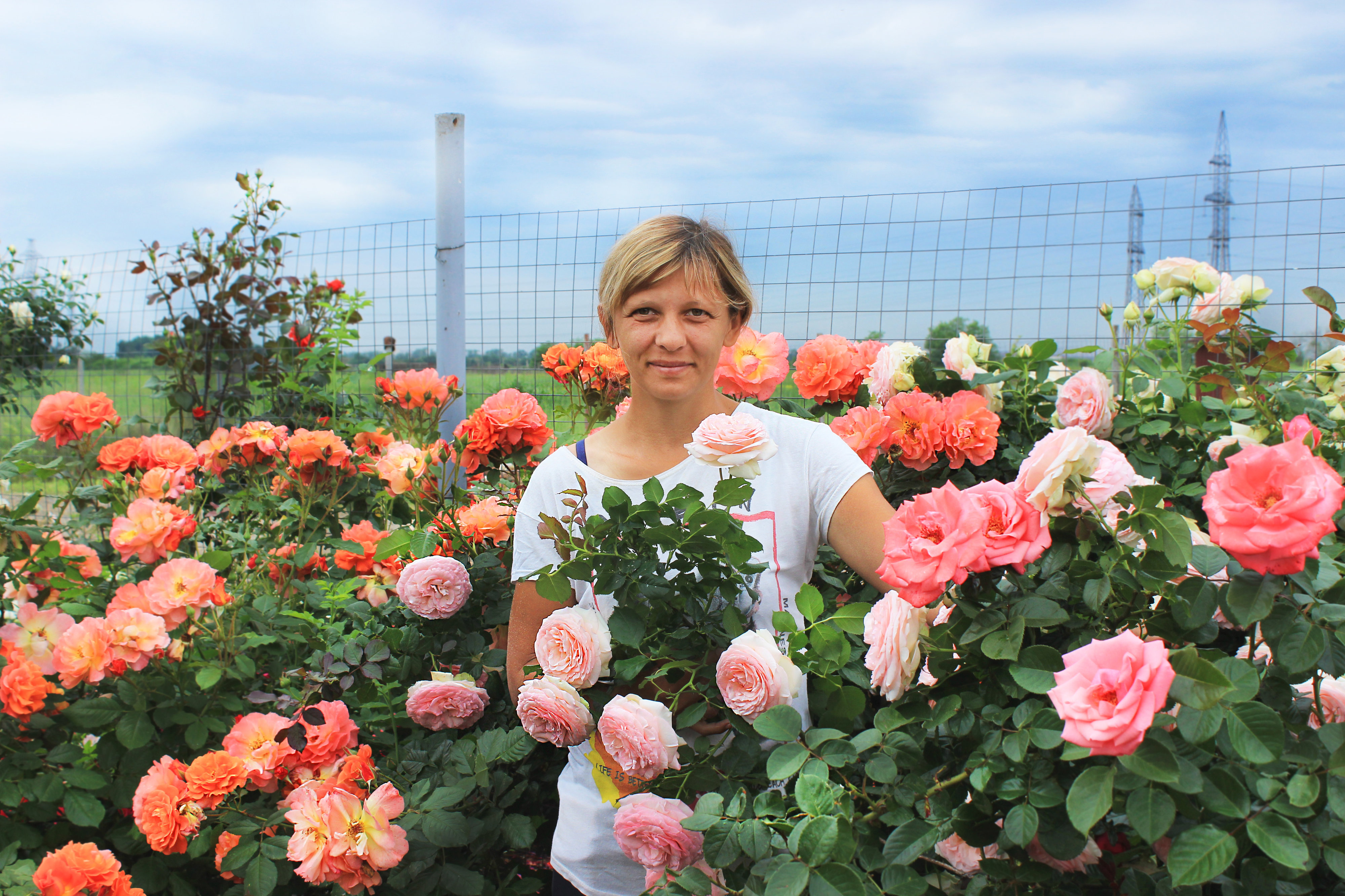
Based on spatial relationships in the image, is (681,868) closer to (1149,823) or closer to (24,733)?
(1149,823)

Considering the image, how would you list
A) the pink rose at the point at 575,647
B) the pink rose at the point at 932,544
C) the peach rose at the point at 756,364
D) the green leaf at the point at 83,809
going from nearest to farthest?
the pink rose at the point at 932,544, the pink rose at the point at 575,647, the green leaf at the point at 83,809, the peach rose at the point at 756,364

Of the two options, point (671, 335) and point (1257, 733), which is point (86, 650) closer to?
point (671, 335)

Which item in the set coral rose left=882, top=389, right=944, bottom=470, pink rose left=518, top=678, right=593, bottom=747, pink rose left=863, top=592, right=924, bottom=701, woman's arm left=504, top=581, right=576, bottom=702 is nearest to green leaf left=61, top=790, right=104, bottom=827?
woman's arm left=504, top=581, right=576, bottom=702

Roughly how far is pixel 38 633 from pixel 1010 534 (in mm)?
1792

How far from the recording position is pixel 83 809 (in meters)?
1.56

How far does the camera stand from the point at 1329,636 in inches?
28.9

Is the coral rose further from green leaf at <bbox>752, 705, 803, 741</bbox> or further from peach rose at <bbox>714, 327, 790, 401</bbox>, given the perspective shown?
green leaf at <bbox>752, 705, 803, 741</bbox>

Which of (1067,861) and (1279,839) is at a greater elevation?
(1279,839)

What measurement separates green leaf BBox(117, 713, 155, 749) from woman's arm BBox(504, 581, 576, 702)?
756 millimetres

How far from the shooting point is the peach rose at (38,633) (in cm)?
166

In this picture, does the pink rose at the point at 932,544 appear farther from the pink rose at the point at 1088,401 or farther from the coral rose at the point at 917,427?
the pink rose at the point at 1088,401

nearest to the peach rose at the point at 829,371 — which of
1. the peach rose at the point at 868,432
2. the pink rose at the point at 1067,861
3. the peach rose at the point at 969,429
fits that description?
the peach rose at the point at 868,432

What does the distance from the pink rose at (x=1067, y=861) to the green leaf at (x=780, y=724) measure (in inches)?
9.4

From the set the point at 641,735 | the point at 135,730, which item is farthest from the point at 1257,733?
Result: the point at 135,730
